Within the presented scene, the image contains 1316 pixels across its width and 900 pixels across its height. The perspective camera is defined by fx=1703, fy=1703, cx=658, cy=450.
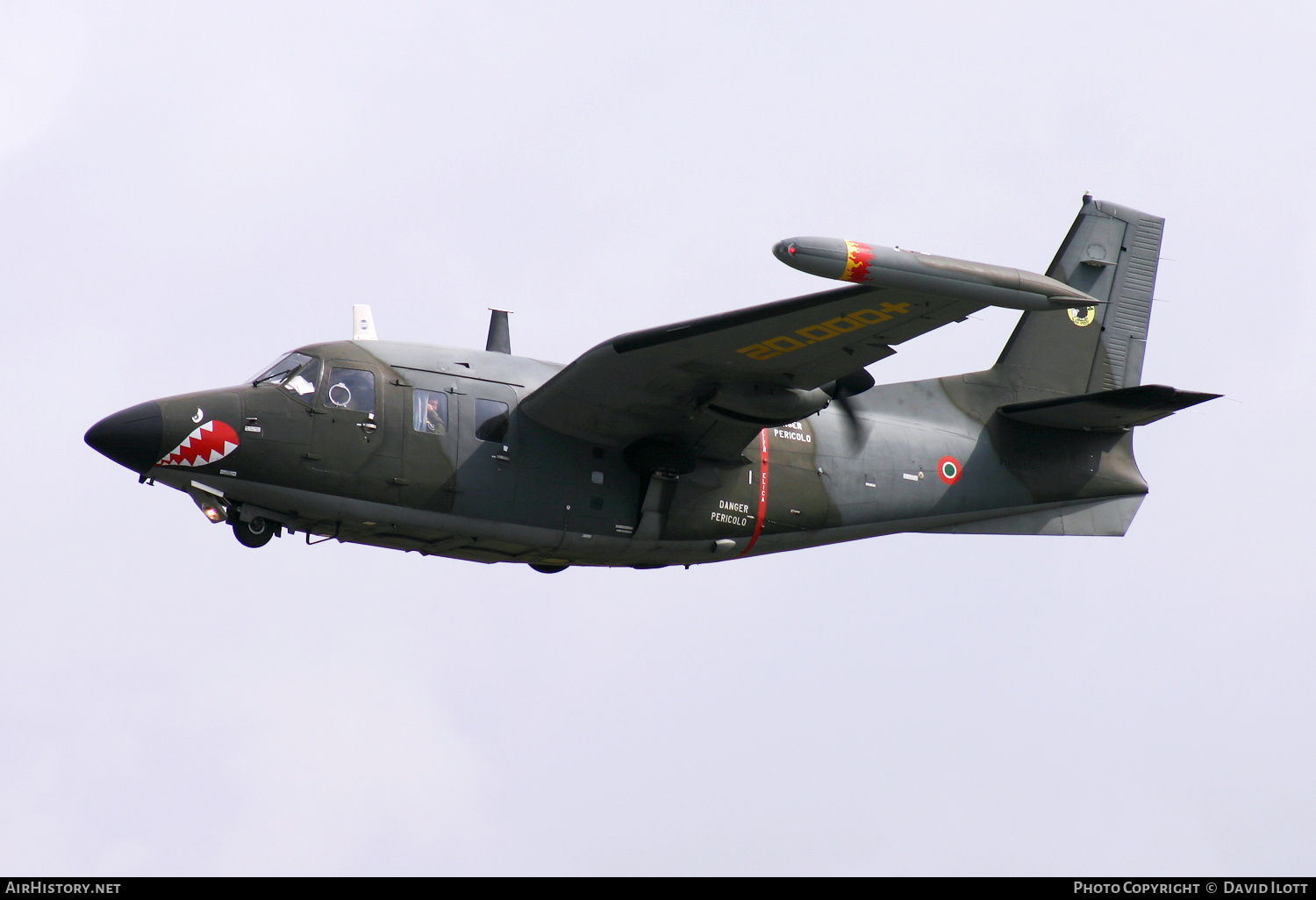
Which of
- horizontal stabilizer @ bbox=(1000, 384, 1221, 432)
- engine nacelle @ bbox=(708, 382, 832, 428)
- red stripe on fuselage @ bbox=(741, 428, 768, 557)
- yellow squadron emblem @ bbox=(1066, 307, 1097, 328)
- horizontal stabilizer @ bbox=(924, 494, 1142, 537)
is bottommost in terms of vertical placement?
horizontal stabilizer @ bbox=(924, 494, 1142, 537)

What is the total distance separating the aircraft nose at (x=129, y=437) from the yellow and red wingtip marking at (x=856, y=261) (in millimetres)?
9076

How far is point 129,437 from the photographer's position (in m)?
21.7

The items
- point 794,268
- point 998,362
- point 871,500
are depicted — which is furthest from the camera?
point 998,362

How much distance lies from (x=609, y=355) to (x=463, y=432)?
2.42m

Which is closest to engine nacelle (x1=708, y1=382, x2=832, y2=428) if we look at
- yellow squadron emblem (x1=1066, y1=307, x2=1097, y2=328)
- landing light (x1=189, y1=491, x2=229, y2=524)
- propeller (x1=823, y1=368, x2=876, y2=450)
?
propeller (x1=823, y1=368, x2=876, y2=450)

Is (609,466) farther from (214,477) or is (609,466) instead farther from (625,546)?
(214,477)

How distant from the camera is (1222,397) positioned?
23.7 metres

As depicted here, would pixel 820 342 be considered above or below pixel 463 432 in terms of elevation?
above

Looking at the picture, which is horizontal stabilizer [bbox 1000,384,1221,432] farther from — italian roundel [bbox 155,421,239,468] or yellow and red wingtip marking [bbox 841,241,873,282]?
italian roundel [bbox 155,421,239,468]

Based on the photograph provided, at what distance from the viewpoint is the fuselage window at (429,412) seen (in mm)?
22938

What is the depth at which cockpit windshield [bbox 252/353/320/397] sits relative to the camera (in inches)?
893

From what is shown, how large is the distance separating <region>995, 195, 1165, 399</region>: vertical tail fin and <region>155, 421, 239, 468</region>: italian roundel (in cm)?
1294
